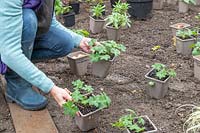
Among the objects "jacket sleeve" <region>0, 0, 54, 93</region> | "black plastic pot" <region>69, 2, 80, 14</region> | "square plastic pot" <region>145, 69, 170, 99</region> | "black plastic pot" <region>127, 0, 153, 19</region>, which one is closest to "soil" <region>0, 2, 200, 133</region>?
"square plastic pot" <region>145, 69, 170, 99</region>

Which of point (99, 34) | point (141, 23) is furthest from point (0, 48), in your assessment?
point (141, 23)

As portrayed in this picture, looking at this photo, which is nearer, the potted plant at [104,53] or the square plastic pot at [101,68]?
the potted plant at [104,53]

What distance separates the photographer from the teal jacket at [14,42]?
216cm

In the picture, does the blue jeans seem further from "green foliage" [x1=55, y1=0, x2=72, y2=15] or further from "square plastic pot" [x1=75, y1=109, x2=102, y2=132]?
"green foliage" [x1=55, y1=0, x2=72, y2=15]

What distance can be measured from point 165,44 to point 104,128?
60.2 inches

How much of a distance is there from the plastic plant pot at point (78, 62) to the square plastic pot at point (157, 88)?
55cm

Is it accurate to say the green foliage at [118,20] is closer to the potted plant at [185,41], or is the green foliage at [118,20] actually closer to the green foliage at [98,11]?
the green foliage at [98,11]

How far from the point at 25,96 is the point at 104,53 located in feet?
2.14

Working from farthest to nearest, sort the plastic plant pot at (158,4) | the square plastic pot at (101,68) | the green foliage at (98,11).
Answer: the plastic plant pot at (158,4)
the green foliage at (98,11)
the square plastic pot at (101,68)

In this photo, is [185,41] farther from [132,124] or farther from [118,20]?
[132,124]

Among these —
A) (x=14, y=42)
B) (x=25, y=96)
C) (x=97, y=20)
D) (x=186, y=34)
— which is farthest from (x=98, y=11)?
(x=14, y=42)

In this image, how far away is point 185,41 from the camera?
11.4ft

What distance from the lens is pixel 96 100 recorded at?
7.61 feet

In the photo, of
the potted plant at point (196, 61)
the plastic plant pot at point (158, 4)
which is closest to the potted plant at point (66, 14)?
the plastic plant pot at point (158, 4)
